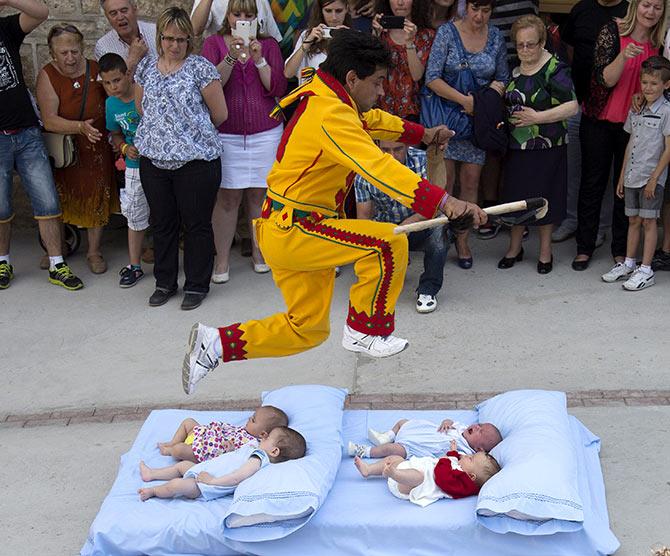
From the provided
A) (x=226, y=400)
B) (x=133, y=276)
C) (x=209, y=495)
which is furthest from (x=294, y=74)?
(x=209, y=495)

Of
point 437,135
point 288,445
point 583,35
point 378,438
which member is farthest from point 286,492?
point 583,35

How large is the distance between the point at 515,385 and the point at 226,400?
62.9 inches

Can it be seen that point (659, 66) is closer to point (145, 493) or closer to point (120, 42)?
point (120, 42)

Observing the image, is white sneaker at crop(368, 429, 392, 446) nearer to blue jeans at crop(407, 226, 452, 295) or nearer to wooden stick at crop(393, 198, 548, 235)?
wooden stick at crop(393, 198, 548, 235)

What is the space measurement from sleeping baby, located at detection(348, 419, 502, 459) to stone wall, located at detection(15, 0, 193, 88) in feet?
12.7

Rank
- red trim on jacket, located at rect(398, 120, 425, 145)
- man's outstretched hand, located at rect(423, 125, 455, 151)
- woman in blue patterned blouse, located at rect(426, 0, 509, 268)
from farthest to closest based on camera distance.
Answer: woman in blue patterned blouse, located at rect(426, 0, 509, 268), man's outstretched hand, located at rect(423, 125, 455, 151), red trim on jacket, located at rect(398, 120, 425, 145)

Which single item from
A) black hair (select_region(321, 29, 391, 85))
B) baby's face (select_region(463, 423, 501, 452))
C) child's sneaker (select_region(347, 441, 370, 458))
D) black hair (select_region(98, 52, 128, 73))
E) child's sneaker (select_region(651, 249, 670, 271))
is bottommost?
child's sneaker (select_region(651, 249, 670, 271))

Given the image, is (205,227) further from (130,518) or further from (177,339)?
(130,518)

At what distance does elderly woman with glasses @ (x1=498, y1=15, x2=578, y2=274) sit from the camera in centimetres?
679

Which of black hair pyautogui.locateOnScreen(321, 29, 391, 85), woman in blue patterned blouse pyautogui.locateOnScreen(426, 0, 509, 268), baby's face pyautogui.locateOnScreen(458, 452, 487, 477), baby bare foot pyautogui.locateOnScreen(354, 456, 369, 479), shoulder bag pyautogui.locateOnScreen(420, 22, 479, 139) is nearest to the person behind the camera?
black hair pyautogui.locateOnScreen(321, 29, 391, 85)

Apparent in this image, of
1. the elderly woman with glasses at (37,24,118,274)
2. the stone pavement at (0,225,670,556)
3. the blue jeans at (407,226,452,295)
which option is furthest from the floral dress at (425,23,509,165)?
the elderly woman with glasses at (37,24,118,274)

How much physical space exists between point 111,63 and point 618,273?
360 cm

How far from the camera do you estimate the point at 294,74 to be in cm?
690

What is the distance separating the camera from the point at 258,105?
6945 mm
